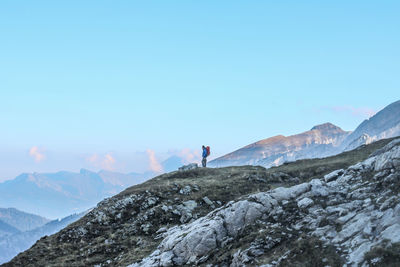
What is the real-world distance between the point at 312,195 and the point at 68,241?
22.9m

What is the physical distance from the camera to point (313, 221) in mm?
22172

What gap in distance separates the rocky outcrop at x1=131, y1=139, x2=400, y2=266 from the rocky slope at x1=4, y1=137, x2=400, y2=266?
0.19 feet

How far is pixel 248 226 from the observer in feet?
80.4

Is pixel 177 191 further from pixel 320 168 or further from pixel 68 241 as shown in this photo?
pixel 320 168

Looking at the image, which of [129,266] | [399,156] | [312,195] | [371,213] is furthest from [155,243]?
[399,156]

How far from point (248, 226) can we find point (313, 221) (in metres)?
4.54

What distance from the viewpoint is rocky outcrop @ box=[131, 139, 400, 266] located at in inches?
742

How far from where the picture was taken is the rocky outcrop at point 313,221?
18.9m

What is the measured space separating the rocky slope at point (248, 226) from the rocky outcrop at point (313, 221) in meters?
0.06

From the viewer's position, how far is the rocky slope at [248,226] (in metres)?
19.1

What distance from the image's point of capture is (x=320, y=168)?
1638 inches

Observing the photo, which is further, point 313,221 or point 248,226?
point 248,226

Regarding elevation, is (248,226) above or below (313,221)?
above

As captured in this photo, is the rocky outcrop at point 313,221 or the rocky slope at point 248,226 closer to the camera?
the rocky outcrop at point 313,221
